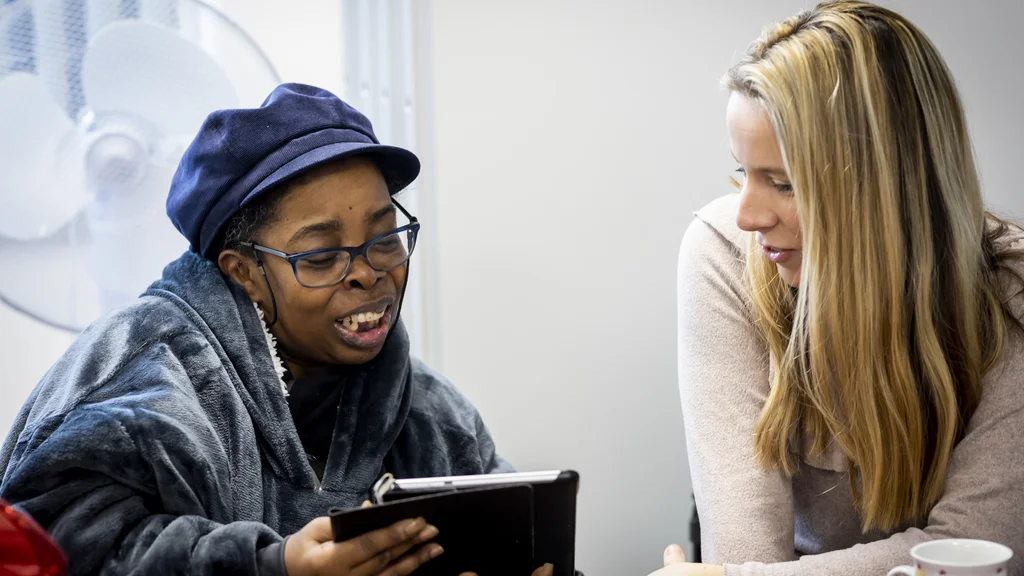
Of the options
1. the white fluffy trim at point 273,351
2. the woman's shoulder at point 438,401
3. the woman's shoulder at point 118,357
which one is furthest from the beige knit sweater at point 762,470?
the woman's shoulder at point 118,357

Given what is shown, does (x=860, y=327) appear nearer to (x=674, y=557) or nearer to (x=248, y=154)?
(x=674, y=557)

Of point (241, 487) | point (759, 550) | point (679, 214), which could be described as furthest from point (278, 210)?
point (679, 214)

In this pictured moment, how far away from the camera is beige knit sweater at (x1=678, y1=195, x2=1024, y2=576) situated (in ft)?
4.36

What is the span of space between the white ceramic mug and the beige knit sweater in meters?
0.32

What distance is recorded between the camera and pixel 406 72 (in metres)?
2.44

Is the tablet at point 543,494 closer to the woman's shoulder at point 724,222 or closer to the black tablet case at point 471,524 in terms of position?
the black tablet case at point 471,524

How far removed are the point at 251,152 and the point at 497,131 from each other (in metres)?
1.12

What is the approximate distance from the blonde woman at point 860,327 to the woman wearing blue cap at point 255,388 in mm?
476

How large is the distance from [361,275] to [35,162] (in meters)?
0.65

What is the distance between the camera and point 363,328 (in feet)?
5.23

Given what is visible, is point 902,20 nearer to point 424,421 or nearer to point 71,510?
point 424,421

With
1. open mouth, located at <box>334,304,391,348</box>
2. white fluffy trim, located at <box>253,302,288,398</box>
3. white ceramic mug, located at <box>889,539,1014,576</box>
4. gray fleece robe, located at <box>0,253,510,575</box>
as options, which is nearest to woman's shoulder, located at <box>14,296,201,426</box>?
gray fleece robe, located at <box>0,253,510,575</box>

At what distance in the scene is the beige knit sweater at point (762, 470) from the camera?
1.33 m

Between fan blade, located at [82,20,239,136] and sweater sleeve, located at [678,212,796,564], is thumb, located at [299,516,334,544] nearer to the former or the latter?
sweater sleeve, located at [678,212,796,564]
